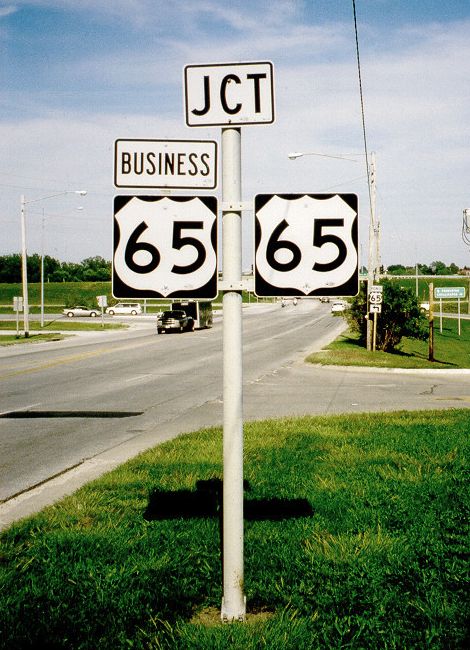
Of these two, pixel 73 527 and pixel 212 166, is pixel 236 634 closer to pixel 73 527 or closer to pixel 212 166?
pixel 73 527

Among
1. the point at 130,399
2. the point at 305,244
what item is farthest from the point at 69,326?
the point at 305,244

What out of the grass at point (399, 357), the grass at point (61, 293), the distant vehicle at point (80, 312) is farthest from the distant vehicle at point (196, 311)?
the grass at point (61, 293)

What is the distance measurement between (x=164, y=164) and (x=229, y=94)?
52 centimetres

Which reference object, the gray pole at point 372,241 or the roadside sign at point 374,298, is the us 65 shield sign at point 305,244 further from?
the gray pole at point 372,241

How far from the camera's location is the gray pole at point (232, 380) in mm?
3676

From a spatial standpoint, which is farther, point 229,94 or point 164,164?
point 164,164

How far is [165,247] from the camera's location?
12.2 feet

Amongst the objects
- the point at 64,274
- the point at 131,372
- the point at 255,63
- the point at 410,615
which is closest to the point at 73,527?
the point at 410,615

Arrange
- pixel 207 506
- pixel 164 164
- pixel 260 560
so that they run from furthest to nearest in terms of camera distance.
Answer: pixel 207 506 < pixel 260 560 < pixel 164 164

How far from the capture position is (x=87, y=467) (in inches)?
330

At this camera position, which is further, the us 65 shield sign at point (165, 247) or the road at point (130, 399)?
the road at point (130, 399)

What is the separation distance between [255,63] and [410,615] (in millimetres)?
3136

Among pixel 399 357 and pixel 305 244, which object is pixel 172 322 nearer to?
pixel 399 357

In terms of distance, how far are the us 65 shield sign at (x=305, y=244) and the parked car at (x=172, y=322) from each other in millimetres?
42639
